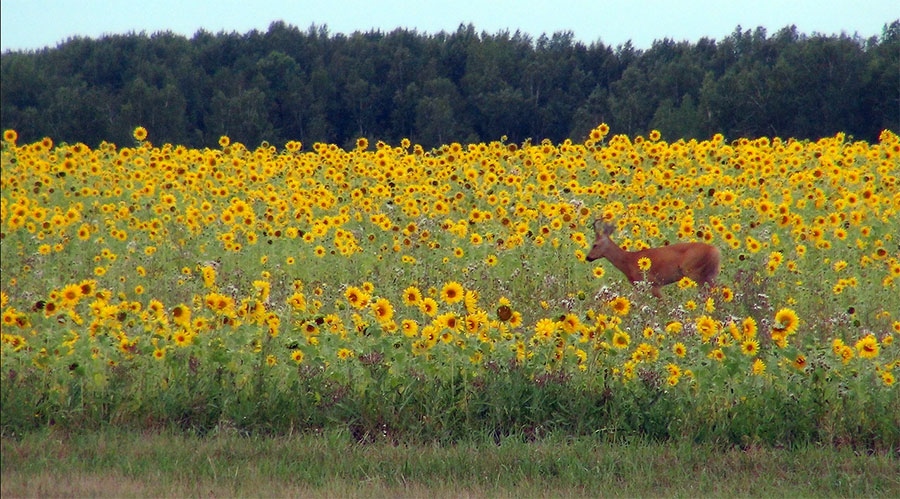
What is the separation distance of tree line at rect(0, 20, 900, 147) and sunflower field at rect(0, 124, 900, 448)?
2.44 meters

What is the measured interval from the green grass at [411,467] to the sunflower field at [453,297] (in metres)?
0.21

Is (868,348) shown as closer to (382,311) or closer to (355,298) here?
(382,311)

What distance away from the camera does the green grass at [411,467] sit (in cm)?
448

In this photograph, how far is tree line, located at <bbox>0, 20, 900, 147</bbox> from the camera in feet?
53.7

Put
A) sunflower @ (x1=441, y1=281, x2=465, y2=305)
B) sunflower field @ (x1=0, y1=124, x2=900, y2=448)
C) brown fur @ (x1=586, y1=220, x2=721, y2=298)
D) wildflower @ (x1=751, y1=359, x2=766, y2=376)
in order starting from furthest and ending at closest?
brown fur @ (x1=586, y1=220, x2=721, y2=298), sunflower @ (x1=441, y1=281, x2=465, y2=305), wildflower @ (x1=751, y1=359, x2=766, y2=376), sunflower field @ (x1=0, y1=124, x2=900, y2=448)

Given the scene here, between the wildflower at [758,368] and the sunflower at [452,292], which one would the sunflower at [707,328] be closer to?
the wildflower at [758,368]

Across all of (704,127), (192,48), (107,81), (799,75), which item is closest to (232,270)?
(799,75)

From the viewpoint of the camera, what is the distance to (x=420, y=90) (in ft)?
78.2

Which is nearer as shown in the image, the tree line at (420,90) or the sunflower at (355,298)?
the sunflower at (355,298)

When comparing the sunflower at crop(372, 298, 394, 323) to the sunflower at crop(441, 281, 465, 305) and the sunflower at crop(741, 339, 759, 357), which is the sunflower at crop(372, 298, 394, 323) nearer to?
the sunflower at crop(441, 281, 465, 305)

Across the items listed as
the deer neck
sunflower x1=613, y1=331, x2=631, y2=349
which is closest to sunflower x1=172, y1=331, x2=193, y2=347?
sunflower x1=613, y1=331, x2=631, y2=349

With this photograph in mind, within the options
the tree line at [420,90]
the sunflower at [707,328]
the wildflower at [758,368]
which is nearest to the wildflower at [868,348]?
the wildflower at [758,368]

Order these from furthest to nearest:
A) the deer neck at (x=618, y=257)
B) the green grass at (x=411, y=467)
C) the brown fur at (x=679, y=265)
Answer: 1. the deer neck at (x=618, y=257)
2. the brown fur at (x=679, y=265)
3. the green grass at (x=411, y=467)

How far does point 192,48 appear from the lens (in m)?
22.5
